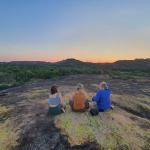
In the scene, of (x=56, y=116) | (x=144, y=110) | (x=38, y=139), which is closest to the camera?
(x=38, y=139)

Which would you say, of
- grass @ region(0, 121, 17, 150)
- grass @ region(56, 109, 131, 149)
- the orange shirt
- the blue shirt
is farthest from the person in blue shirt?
grass @ region(0, 121, 17, 150)

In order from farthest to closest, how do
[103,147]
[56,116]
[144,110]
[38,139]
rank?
[144,110], [56,116], [38,139], [103,147]

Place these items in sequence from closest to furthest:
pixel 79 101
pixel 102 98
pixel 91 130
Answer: pixel 91 130, pixel 79 101, pixel 102 98

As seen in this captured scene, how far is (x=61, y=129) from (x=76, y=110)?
2.59 metres

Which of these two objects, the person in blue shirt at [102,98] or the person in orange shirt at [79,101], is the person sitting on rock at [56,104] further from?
the person in blue shirt at [102,98]

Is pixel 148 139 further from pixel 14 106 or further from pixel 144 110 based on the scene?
pixel 14 106

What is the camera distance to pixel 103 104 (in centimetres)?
2139

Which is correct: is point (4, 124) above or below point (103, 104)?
below

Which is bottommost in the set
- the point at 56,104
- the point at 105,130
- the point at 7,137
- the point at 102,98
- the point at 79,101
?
the point at 7,137

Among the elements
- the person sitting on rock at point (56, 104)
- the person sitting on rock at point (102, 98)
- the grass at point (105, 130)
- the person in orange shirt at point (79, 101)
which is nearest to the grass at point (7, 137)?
the grass at point (105, 130)

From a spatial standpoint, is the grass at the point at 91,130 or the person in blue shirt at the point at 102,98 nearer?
the grass at the point at 91,130

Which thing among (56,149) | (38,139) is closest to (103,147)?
(56,149)

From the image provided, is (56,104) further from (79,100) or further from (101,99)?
(101,99)

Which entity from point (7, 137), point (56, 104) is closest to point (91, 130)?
point (56, 104)
